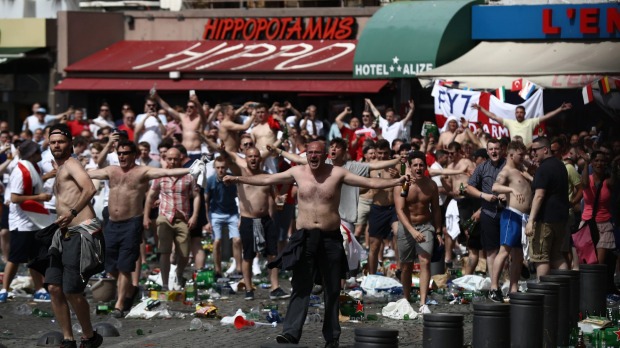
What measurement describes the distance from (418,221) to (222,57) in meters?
15.2

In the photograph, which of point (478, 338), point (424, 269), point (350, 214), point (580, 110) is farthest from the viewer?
point (580, 110)

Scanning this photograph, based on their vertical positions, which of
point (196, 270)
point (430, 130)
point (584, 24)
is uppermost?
point (584, 24)

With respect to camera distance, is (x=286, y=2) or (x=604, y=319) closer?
(x=604, y=319)

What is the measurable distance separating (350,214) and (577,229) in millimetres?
2628

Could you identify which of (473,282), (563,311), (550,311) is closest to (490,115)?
(473,282)

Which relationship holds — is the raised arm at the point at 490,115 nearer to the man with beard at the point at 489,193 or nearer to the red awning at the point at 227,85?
the man with beard at the point at 489,193

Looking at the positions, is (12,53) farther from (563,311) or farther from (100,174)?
(563,311)

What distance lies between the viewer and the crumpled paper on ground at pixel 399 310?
14.3m

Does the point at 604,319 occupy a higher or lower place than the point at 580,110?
lower

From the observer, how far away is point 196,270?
18.3 meters

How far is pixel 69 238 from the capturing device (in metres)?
12.1

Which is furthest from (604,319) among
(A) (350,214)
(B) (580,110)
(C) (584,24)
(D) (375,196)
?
(C) (584,24)

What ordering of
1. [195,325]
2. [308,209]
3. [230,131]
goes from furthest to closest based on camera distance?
1. [230,131]
2. [195,325]
3. [308,209]

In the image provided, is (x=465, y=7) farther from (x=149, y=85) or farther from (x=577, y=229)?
(x=577, y=229)
